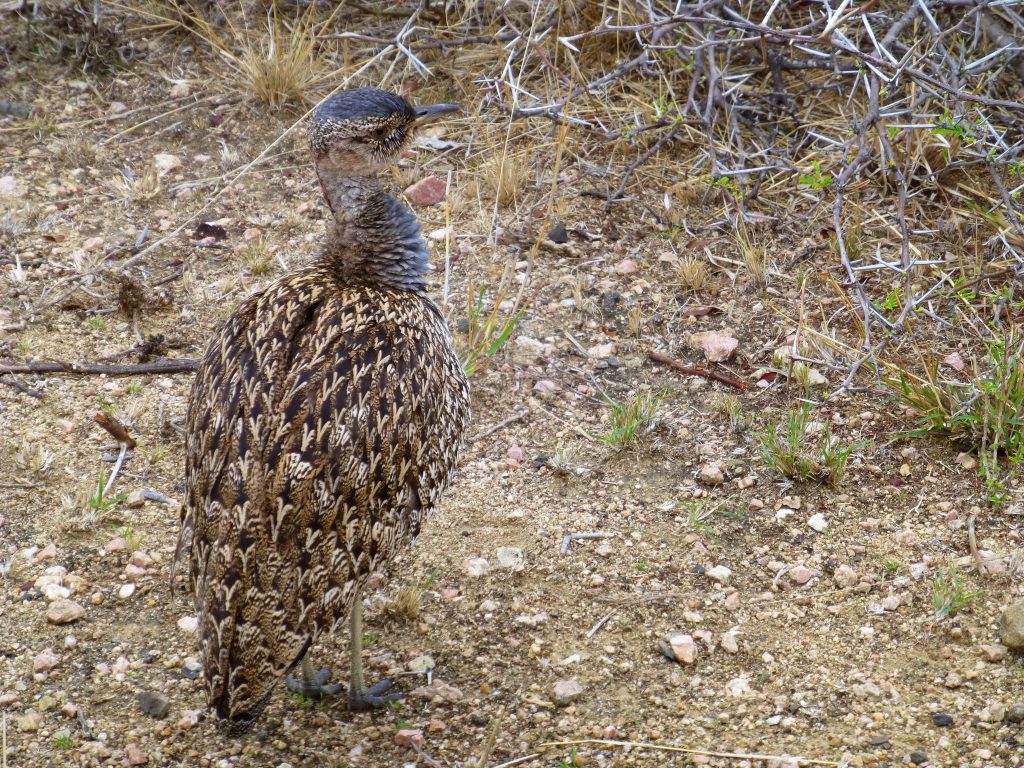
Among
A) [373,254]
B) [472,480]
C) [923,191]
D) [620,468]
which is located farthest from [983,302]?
[373,254]

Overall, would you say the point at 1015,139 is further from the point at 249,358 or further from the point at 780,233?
the point at 249,358

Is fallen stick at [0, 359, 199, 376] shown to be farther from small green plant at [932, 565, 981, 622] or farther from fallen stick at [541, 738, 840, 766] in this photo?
small green plant at [932, 565, 981, 622]

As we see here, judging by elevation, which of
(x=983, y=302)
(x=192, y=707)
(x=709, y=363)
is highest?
(x=983, y=302)

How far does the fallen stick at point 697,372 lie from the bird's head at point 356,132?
164 cm

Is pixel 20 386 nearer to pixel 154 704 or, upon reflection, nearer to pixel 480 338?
pixel 154 704

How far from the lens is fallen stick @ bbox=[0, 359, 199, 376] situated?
16.6ft

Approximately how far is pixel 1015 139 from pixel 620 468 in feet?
8.98

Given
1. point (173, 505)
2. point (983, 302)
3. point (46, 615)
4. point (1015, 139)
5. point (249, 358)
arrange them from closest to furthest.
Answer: point (249, 358) < point (46, 615) < point (173, 505) < point (983, 302) < point (1015, 139)

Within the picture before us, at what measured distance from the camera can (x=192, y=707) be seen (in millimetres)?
3744

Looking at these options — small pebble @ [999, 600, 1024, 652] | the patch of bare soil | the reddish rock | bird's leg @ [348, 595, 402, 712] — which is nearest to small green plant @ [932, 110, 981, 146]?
the patch of bare soil

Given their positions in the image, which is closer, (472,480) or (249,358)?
(249,358)

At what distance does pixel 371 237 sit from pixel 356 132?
38 centimetres

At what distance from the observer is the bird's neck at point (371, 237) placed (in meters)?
4.01

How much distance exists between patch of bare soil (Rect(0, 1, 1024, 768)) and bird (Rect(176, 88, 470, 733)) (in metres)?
0.48
